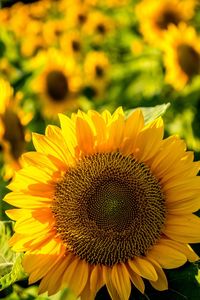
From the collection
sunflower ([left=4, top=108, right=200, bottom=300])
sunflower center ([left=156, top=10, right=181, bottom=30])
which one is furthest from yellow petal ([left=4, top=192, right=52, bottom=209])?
sunflower center ([left=156, top=10, right=181, bottom=30])

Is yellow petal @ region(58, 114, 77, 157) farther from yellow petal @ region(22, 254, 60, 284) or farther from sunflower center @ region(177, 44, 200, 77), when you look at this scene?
sunflower center @ region(177, 44, 200, 77)

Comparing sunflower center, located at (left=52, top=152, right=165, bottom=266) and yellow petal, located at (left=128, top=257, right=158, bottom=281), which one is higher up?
sunflower center, located at (left=52, top=152, right=165, bottom=266)

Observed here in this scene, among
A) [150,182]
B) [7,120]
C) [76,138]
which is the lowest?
[7,120]

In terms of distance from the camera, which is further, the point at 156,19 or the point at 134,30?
the point at 134,30

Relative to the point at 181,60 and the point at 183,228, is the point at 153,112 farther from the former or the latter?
the point at 181,60

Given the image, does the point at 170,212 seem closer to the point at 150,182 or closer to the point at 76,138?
the point at 150,182

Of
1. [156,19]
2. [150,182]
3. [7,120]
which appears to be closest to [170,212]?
[150,182]

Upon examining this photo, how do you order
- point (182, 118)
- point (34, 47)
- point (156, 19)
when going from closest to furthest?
1. point (182, 118)
2. point (156, 19)
3. point (34, 47)
